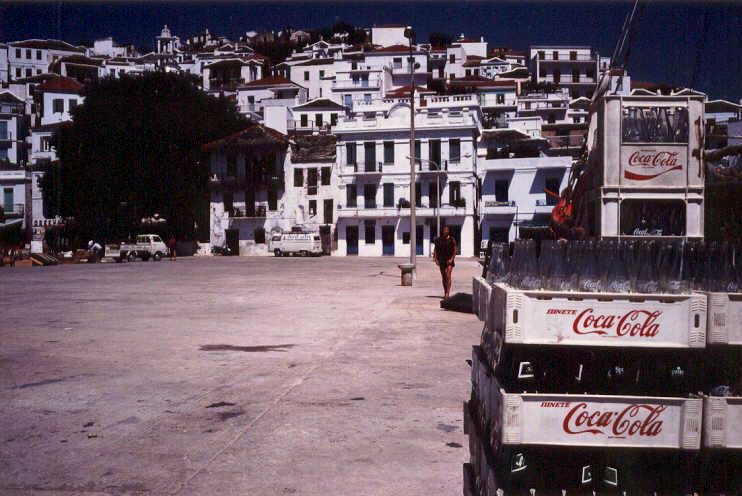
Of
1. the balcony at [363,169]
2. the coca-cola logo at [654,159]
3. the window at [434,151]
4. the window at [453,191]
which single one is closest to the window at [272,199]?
the balcony at [363,169]

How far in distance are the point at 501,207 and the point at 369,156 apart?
1225 centimetres

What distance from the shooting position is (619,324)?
2627 millimetres

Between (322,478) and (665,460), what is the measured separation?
7.57ft

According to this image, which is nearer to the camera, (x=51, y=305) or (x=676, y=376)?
(x=676, y=376)

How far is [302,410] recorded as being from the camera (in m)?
5.93

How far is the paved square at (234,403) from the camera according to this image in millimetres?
4328

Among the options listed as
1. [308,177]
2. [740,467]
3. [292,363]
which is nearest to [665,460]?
[740,467]

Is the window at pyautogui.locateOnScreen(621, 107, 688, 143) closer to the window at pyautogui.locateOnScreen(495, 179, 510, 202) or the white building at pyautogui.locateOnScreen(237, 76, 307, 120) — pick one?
the window at pyautogui.locateOnScreen(495, 179, 510, 202)

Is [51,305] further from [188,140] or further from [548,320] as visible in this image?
[188,140]

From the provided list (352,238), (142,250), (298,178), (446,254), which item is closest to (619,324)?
(446,254)

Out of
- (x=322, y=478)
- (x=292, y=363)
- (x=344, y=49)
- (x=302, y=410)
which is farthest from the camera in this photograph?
(x=344, y=49)

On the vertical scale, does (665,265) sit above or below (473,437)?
above

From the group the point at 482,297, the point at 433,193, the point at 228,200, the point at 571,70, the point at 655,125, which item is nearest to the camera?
the point at 482,297

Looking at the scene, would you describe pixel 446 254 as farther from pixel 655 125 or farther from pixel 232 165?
pixel 232 165
